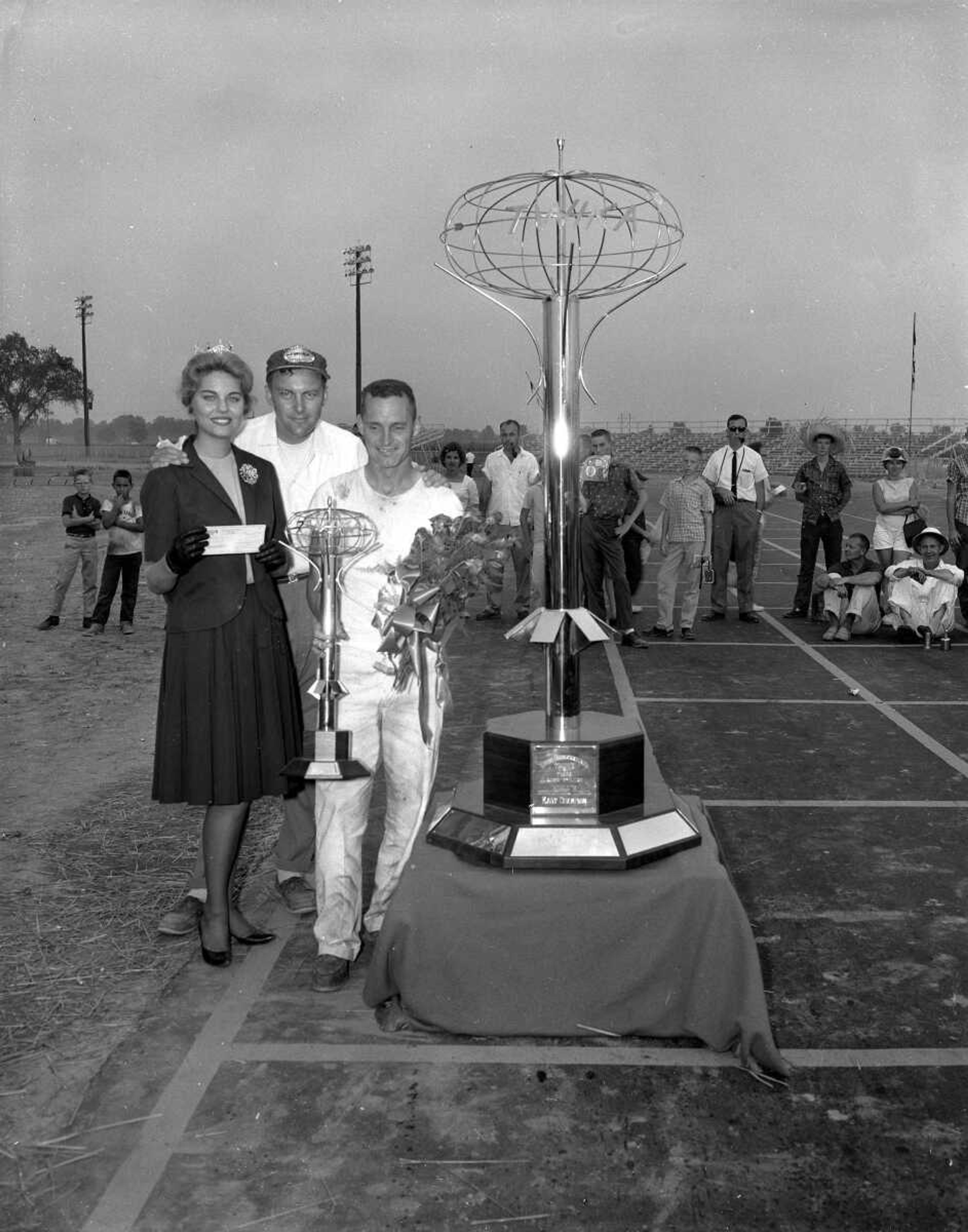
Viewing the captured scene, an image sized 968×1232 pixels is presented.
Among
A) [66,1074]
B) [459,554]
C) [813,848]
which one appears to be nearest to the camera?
[66,1074]

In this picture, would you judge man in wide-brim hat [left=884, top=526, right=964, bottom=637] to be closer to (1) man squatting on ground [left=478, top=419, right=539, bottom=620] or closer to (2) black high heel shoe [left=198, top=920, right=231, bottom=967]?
(1) man squatting on ground [left=478, top=419, right=539, bottom=620]

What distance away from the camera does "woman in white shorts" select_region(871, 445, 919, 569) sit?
37.9 feet

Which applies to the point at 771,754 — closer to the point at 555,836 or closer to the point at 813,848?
the point at 813,848

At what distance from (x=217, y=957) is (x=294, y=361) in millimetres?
2220

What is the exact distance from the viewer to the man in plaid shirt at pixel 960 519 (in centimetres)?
1112

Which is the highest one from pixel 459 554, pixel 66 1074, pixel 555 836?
pixel 459 554

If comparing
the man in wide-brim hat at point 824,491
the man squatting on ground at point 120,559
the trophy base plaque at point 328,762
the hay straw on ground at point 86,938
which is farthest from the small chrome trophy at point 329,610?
the man in wide-brim hat at point 824,491

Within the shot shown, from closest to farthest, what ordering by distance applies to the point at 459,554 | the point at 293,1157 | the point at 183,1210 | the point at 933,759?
the point at 183,1210, the point at 293,1157, the point at 459,554, the point at 933,759

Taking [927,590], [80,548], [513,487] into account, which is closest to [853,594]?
[927,590]

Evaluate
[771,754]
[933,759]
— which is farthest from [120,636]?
[933,759]

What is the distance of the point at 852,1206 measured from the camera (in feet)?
9.04

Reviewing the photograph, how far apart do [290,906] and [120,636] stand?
7495 millimetres

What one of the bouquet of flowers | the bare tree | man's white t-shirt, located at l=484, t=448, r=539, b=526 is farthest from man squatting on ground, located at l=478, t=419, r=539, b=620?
the bare tree

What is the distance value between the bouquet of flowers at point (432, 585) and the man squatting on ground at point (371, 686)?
0.03 meters
